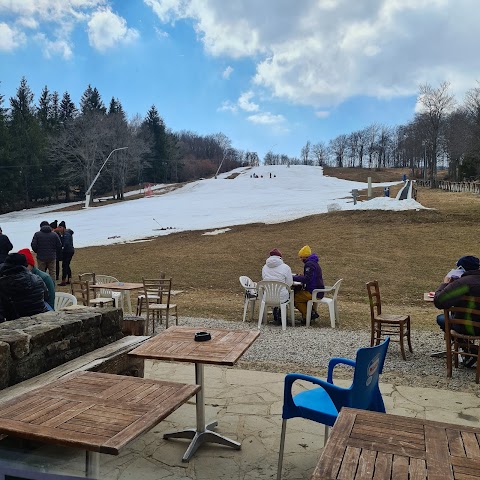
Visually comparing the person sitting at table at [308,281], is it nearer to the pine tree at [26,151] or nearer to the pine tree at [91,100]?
the pine tree at [26,151]

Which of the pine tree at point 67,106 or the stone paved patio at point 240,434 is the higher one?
the pine tree at point 67,106

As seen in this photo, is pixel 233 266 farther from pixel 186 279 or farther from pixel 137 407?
pixel 137 407

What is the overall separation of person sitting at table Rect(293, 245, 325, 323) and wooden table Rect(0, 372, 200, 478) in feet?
20.4

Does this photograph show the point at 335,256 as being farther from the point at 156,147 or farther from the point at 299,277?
the point at 156,147

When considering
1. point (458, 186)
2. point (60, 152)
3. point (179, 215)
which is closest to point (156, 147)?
point (60, 152)

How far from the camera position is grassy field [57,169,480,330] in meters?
11.3

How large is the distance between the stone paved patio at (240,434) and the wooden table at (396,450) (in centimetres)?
136

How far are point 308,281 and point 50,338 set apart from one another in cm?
574

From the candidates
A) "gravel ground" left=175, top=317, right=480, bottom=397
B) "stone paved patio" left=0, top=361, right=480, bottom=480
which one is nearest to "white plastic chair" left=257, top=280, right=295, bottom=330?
"gravel ground" left=175, top=317, right=480, bottom=397

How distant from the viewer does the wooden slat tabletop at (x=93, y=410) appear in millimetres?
2068

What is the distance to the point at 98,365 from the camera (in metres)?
4.07

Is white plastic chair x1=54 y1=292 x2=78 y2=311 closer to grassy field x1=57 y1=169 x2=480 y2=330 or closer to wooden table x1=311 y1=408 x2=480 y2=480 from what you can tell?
grassy field x1=57 y1=169 x2=480 y2=330

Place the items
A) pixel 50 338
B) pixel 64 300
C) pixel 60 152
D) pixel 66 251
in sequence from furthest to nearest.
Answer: pixel 60 152, pixel 66 251, pixel 64 300, pixel 50 338

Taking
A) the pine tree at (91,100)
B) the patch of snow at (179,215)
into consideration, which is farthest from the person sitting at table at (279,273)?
the pine tree at (91,100)
